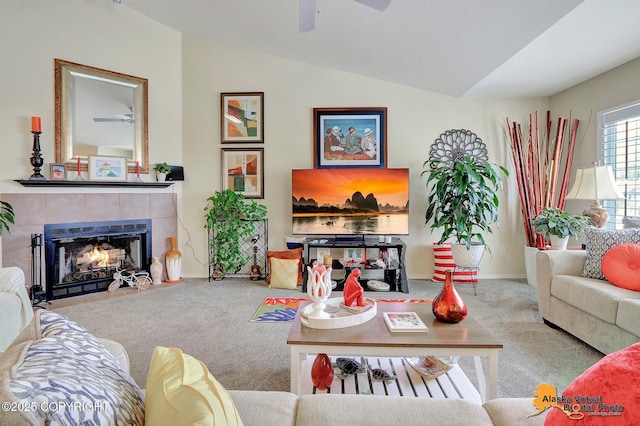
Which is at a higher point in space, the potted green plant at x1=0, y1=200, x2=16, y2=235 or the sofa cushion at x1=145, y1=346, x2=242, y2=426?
the potted green plant at x1=0, y1=200, x2=16, y2=235

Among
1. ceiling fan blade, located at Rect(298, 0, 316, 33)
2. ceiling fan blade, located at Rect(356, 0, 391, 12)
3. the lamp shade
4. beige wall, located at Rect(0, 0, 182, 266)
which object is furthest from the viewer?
beige wall, located at Rect(0, 0, 182, 266)

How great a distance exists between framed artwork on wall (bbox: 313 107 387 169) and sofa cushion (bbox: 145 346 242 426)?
3.84 metres

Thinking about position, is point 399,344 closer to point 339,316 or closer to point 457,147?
point 339,316

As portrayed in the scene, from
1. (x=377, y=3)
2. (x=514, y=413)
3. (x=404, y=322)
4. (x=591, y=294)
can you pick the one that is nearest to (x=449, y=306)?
(x=404, y=322)

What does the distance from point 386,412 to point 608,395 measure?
0.49 meters

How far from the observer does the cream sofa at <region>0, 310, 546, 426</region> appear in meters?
0.54

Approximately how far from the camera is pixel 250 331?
2.72 metres

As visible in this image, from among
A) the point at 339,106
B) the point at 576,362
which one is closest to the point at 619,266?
the point at 576,362

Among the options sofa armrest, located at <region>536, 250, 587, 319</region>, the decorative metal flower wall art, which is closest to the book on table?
sofa armrest, located at <region>536, 250, 587, 319</region>

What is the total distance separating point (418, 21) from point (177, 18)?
2.81m

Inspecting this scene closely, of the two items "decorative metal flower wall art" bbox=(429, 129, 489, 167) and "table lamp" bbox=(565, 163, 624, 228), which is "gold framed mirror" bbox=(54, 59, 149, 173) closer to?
"decorative metal flower wall art" bbox=(429, 129, 489, 167)

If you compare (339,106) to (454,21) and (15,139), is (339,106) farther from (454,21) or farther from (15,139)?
(15,139)

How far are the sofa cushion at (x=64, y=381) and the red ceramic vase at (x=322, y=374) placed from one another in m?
1.09

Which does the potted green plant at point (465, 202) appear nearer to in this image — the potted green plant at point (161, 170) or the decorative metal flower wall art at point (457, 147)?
the decorative metal flower wall art at point (457, 147)
